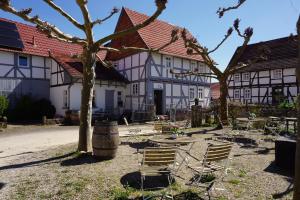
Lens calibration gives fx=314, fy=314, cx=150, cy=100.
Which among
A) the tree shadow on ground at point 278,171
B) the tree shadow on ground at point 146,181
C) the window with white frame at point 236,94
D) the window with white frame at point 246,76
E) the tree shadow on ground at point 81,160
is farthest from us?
the window with white frame at point 236,94

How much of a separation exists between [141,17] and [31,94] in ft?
39.5

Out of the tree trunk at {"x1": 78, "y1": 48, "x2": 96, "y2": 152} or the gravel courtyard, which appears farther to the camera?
the tree trunk at {"x1": 78, "y1": 48, "x2": 96, "y2": 152}

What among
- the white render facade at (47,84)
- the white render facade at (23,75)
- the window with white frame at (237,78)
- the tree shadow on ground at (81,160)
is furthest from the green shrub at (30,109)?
the window with white frame at (237,78)

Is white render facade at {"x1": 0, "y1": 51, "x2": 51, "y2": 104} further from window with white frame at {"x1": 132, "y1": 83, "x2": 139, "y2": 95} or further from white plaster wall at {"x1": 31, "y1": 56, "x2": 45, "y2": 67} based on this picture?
window with white frame at {"x1": 132, "y1": 83, "x2": 139, "y2": 95}

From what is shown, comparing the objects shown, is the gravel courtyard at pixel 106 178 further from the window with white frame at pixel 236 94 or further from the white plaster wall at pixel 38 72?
the window with white frame at pixel 236 94

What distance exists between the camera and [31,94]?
24266 millimetres

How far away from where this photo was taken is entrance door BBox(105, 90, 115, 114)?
81.9 feet

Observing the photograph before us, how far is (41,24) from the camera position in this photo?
8.52 m

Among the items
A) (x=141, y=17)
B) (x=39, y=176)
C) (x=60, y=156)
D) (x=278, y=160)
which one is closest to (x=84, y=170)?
(x=39, y=176)

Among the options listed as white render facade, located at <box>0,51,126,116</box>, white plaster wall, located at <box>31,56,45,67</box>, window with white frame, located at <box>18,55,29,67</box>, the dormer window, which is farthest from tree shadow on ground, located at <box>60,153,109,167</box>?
the dormer window

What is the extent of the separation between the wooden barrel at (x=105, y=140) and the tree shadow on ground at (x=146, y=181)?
1.45 meters

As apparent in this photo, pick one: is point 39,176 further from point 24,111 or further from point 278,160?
point 24,111

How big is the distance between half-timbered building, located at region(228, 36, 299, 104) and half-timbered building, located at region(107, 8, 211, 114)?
4907mm

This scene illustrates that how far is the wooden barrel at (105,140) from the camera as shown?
8000 mm
